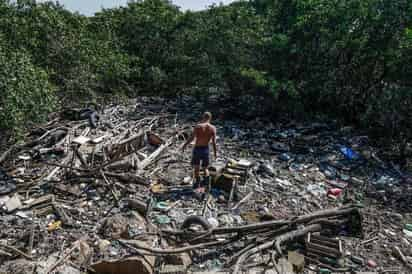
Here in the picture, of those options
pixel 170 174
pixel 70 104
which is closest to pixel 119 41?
pixel 70 104

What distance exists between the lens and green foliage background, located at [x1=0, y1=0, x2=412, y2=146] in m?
8.46

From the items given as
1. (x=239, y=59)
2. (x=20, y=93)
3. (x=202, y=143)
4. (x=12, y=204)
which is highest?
(x=239, y=59)

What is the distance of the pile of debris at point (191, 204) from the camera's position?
14.2 feet

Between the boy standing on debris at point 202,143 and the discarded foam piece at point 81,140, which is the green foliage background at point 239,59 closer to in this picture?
the discarded foam piece at point 81,140

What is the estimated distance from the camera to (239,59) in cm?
1148

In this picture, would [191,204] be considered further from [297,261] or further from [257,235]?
[297,261]

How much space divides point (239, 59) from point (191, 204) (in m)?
7.15

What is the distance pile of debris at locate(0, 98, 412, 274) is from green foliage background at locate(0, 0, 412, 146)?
1.39m

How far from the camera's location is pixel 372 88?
390 inches

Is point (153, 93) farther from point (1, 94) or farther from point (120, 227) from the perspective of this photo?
point (120, 227)

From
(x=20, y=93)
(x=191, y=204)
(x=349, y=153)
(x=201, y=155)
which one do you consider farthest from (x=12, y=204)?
(x=349, y=153)

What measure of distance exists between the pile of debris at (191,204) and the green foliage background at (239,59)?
1391mm

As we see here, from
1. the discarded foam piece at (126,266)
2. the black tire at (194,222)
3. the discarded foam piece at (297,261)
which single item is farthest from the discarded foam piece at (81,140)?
the discarded foam piece at (297,261)

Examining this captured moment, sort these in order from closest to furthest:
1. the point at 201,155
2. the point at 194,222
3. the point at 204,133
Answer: the point at 194,222 < the point at 204,133 < the point at 201,155
